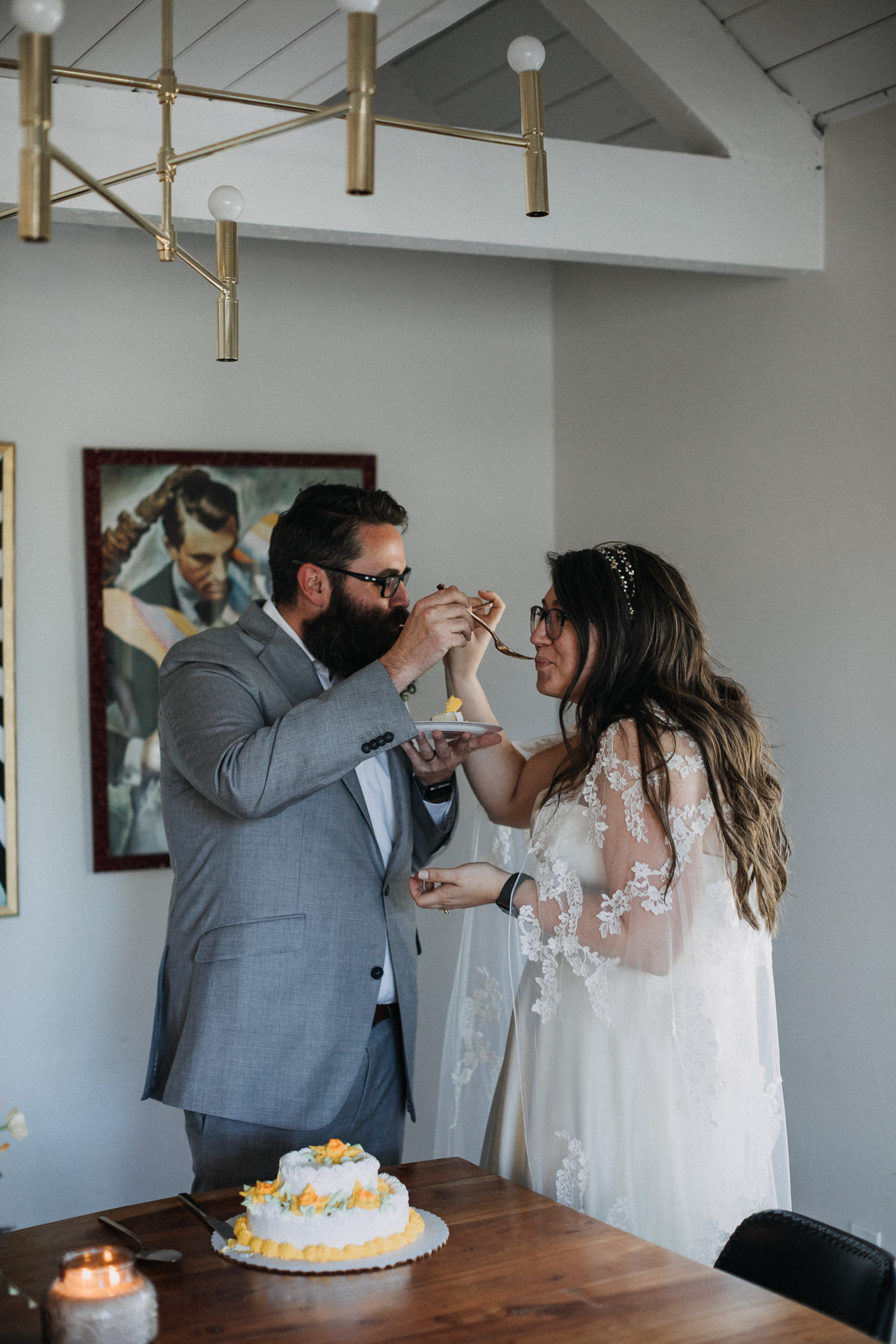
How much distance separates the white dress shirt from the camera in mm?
2518

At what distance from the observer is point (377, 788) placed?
2580 millimetres

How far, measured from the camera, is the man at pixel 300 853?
7.13 ft

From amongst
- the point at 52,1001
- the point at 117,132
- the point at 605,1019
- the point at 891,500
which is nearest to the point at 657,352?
the point at 891,500

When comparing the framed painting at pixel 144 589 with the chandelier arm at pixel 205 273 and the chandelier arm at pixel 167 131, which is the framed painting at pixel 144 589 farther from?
the chandelier arm at pixel 167 131

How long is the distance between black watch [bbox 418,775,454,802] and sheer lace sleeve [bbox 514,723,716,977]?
18.5 inches

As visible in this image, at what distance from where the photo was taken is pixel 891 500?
112 inches

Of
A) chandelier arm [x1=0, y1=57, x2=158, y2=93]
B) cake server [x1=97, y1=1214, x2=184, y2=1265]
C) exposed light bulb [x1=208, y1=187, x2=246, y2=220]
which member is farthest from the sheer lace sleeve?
chandelier arm [x1=0, y1=57, x2=158, y2=93]

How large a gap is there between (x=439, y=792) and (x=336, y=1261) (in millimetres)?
1165

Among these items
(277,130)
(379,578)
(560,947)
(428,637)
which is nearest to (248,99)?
(277,130)

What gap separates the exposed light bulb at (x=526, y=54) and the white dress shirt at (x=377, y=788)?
118 centimetres

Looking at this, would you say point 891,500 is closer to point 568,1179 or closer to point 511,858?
point 511,858

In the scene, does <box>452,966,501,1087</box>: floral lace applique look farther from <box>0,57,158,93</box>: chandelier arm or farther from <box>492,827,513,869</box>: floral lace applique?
<box>0,57,158,93</box>: chandelier arm

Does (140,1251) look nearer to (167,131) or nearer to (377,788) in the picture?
(377,788)

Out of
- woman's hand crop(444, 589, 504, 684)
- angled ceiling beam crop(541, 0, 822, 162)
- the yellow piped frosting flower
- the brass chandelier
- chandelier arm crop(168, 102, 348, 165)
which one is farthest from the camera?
angled ceiling beam crop(541, 0, 822, 162)
